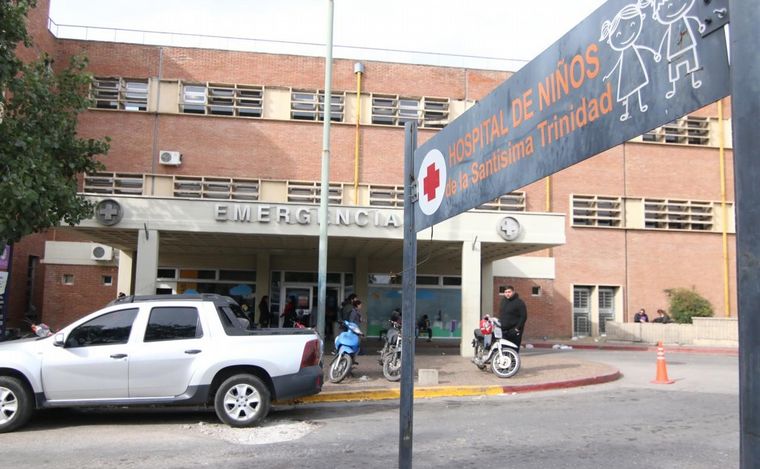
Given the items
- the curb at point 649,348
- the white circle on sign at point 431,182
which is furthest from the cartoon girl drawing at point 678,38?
the curb at point 649,348

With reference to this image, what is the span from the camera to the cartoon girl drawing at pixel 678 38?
2.29 metres

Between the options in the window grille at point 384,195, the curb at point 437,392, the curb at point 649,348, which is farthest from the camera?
the window grille at point 384,195

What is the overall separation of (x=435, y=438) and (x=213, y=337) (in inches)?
132

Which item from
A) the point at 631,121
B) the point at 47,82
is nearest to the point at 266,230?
the point at 47,82

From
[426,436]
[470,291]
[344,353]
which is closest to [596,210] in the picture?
[470,291]

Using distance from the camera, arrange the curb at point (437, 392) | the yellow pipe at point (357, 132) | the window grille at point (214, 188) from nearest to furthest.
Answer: the curb at point (437, 392), the window grille at point (214, 188), the yellow pipe at point (357, 132)

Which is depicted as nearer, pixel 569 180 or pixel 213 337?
pixel 213 337

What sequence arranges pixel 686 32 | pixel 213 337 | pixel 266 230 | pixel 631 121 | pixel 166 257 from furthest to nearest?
1. pixel 166 257
2. pixel 266 230
3. pixel 213 337
4. pixel 631 121
5. pixel 686 32

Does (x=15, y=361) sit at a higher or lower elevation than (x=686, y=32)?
lower

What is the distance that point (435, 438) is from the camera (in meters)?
7.75

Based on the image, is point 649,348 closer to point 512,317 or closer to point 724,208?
point 724,208

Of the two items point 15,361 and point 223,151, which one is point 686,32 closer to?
point 15,361

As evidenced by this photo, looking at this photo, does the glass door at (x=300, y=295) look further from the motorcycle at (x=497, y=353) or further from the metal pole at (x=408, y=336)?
the metal pole at (x=408, y=336)

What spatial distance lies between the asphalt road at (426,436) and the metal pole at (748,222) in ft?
16.1
